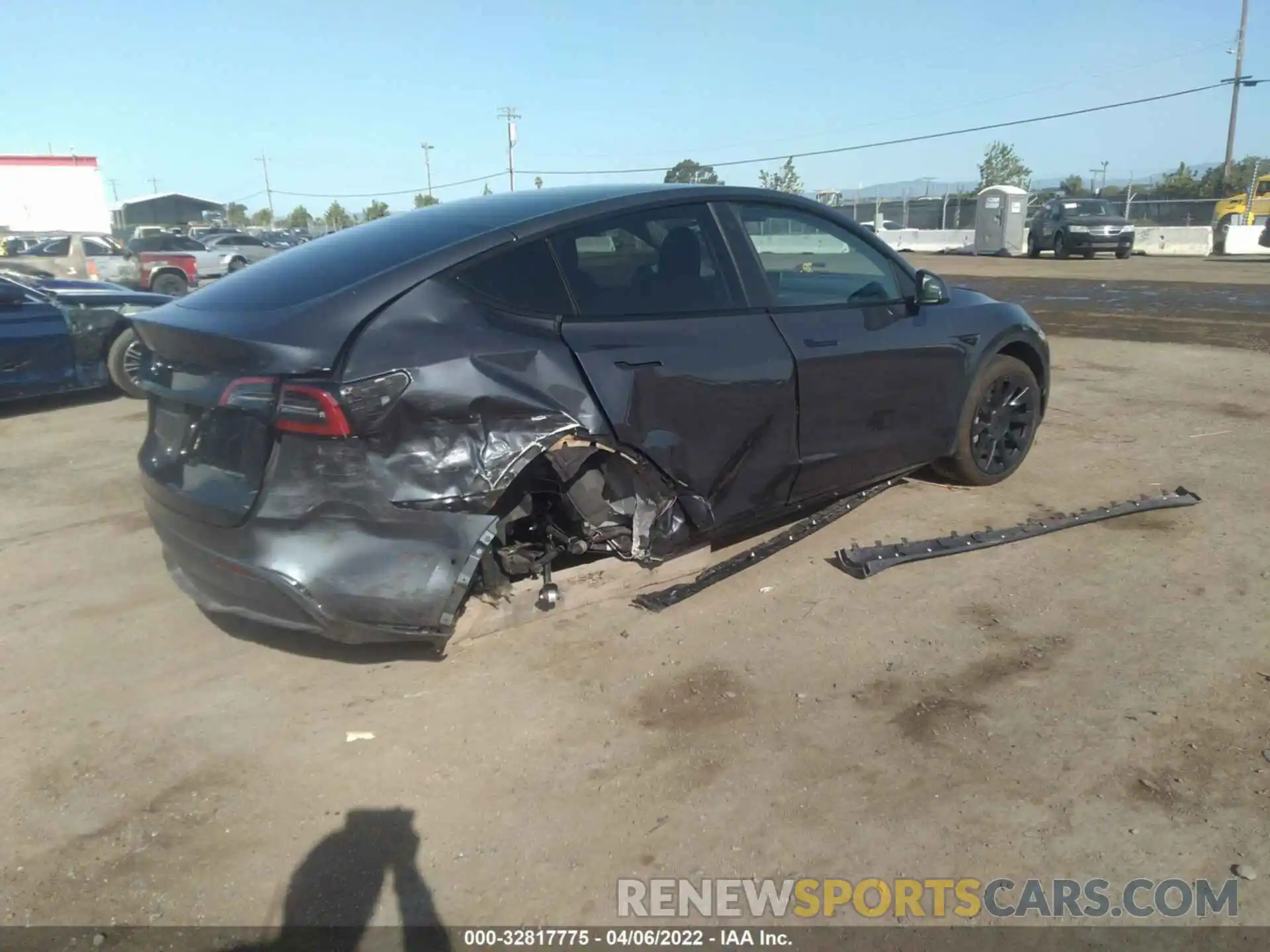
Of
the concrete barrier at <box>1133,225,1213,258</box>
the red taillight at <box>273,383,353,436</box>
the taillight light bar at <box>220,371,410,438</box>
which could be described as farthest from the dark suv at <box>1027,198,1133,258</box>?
the red taillight at <box>273,383,353,436</box>

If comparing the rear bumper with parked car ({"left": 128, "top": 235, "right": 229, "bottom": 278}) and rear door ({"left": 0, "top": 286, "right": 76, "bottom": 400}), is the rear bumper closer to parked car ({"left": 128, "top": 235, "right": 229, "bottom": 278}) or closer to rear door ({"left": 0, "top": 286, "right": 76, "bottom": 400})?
rear door ({"left": 0, "top": 286, "right": 76, "bottom": 400})

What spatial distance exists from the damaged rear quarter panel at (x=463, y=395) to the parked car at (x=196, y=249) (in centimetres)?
2734

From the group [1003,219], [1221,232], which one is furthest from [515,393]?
[1221,232]

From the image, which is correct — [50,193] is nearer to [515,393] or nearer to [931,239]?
[931,239]

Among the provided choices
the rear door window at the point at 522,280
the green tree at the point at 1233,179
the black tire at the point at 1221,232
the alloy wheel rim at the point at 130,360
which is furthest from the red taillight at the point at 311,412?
the green tree at the point at 1233,179

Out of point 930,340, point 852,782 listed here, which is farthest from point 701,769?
point 930,340

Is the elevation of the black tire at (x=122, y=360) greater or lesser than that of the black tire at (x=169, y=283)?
lesser

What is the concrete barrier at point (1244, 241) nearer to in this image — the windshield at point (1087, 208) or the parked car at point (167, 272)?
the windshield at point (1087, 208)

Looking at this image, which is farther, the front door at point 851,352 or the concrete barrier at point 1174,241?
the concrete barrier at point 1174,241

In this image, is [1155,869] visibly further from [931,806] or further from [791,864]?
[791,864]

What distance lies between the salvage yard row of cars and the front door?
1cm

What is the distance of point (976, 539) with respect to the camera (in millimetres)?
4461

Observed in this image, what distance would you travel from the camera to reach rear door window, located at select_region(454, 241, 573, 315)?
3.23m

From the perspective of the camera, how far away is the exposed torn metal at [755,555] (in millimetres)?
3959
